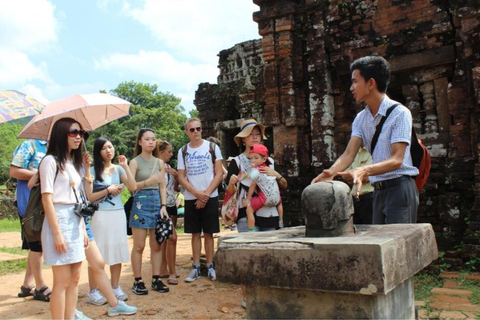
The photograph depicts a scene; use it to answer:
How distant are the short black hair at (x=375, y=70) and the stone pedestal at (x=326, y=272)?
1.17 metres

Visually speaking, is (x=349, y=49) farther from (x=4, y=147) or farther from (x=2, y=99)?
(x=4, y=147)

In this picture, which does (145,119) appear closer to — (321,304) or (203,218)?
(203,218)

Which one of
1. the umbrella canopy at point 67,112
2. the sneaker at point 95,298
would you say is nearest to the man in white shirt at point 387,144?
the umbrella canopy at point 67,112

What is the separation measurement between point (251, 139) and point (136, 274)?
199cm

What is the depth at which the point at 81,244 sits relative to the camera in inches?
132

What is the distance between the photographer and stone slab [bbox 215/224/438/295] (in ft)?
6.68

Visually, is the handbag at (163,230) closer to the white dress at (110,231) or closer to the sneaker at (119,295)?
the white dress at (110,231)

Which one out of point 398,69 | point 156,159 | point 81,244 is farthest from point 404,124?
point 398,69

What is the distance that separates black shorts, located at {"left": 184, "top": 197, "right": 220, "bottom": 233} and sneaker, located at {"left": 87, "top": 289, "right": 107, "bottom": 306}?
4.18 ft

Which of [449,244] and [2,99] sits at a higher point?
[2,99]

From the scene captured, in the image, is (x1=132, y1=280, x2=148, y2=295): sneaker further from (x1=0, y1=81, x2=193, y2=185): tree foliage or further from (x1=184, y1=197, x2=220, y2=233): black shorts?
(x1=0, y1=81, x2=193, y2=185): tree foliage

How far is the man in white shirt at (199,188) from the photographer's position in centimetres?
529

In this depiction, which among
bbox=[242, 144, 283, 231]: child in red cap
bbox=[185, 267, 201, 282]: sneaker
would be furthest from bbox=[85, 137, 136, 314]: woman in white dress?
bbox=[242, 144, 283, 231]: child in red cap

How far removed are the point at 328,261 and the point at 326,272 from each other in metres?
0.06
